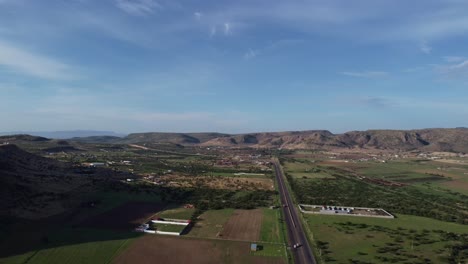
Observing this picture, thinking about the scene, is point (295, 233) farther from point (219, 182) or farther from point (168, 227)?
point (219, 182)

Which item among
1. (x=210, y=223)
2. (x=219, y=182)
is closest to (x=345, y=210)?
(x=210, y=223)

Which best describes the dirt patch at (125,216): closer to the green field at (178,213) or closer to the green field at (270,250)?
the green field at (178,213)

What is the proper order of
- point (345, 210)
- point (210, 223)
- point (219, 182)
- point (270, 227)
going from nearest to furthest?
point (270, 227)
point (210, 223)
point (345, 210)
point (219, 182)

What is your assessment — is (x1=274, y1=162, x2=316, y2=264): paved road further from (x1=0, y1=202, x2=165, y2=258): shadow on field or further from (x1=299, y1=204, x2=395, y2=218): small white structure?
(x1=0, y1=202, x2=165, y2=258): shadow on field

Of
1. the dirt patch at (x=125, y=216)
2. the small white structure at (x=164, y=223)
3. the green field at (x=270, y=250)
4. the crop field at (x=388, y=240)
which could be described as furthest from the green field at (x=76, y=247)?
the crop field at (x=388, y=240)

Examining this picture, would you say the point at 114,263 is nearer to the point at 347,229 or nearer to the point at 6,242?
the point at 6,242

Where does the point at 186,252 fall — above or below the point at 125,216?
below

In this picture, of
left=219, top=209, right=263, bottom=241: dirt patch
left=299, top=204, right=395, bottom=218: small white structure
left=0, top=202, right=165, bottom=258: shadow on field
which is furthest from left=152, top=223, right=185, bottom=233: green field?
left=299, top=204, right=395, bottom=218: small white structure
